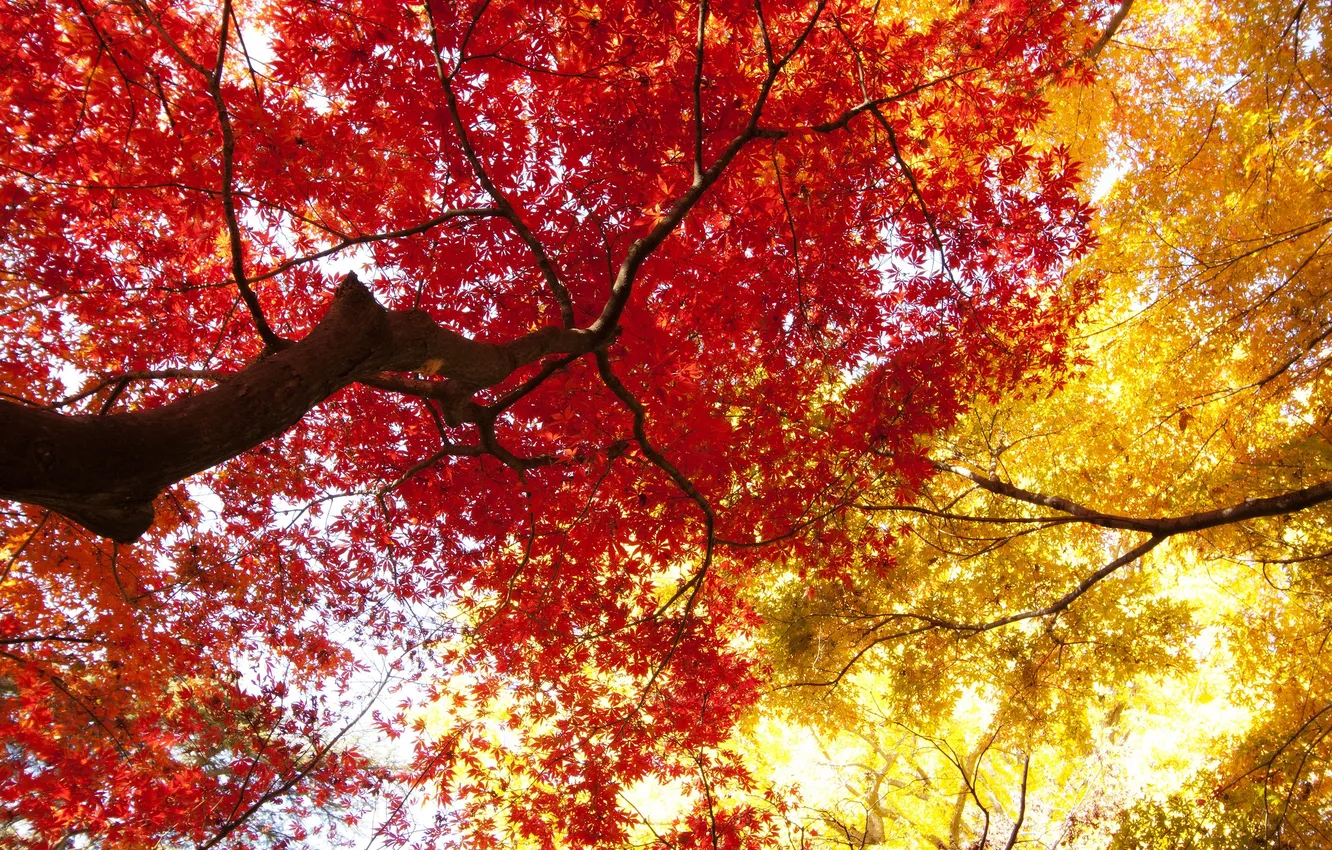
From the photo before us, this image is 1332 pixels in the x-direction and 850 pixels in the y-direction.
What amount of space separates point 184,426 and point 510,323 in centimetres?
285

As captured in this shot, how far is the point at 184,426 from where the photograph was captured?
5.89ft

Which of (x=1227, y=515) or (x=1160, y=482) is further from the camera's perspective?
(x=1160, y=482)

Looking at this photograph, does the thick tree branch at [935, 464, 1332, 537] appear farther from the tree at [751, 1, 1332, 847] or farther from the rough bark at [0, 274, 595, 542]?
the rough bark at [0, 274, 595, 542]

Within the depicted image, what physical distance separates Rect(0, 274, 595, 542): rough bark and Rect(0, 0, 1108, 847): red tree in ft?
1.48

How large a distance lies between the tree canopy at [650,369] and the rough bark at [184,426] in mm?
56

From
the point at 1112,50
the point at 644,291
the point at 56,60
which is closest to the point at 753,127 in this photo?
the point at 644,291

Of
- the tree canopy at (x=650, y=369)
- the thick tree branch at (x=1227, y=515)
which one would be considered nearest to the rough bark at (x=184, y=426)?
the tree canopy at (x=650, y=369)

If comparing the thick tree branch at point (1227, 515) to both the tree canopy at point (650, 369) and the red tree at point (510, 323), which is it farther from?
the red tree at point (510, 323)

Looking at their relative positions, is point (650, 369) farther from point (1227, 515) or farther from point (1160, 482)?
point (1160, 482)

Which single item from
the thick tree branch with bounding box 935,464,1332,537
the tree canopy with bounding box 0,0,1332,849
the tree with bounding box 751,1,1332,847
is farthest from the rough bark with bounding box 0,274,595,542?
the thick tree branch with bounding box 935,464,1332,537

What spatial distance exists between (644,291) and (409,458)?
2.49 metres

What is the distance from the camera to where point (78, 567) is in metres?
4.97

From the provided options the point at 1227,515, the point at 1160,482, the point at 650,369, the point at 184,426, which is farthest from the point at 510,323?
the point at 1160,482

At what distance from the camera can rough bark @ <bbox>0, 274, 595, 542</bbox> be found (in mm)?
1572
